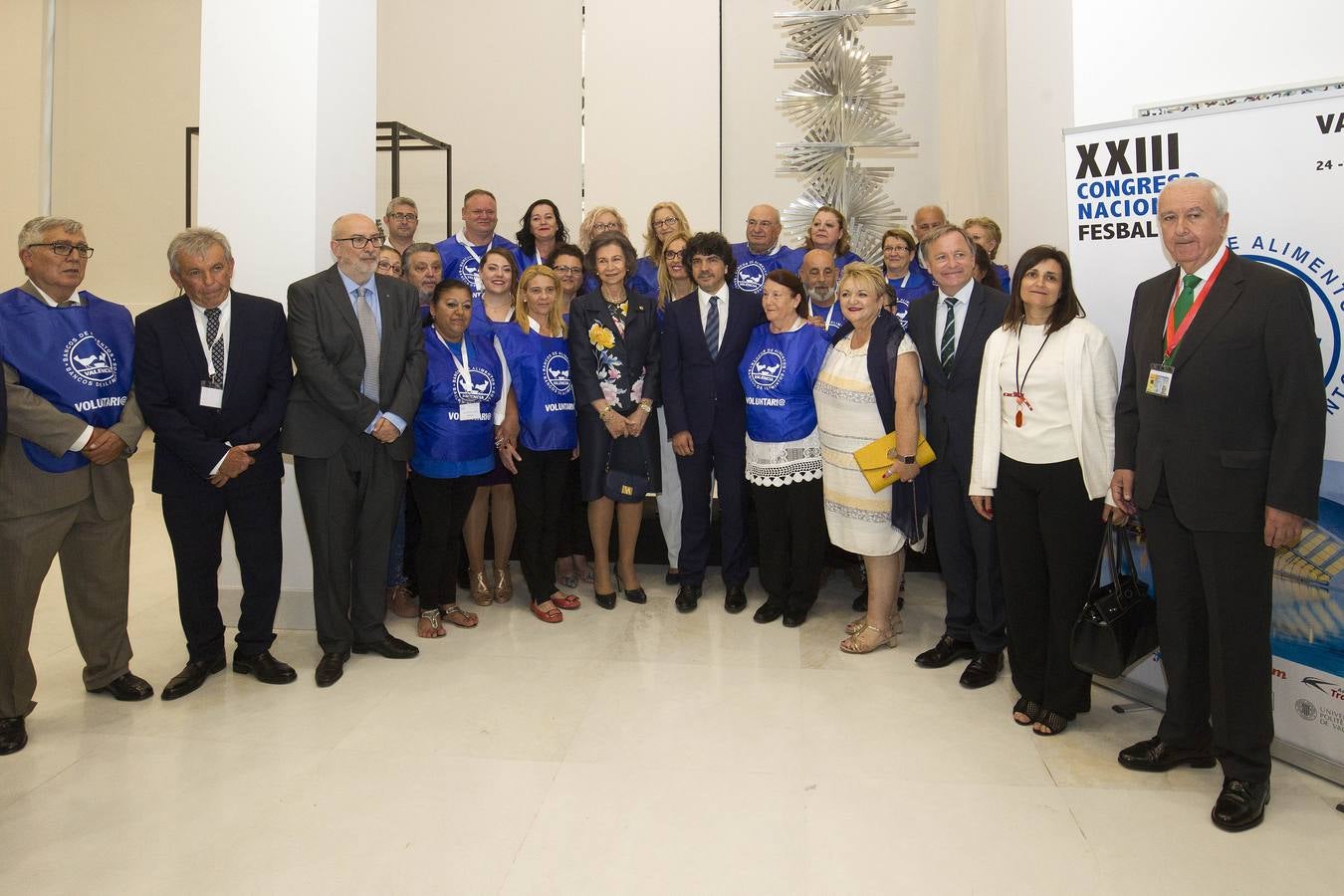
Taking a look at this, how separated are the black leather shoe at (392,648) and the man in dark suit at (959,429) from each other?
2.03m

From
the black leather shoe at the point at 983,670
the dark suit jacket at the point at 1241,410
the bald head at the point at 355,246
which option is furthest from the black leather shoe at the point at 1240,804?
the bald head at the point at 355,246

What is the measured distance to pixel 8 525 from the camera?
2.98 metres

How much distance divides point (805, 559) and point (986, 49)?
4167 mm

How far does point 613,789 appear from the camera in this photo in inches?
104

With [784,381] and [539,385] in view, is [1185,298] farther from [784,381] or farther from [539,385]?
[539,385]

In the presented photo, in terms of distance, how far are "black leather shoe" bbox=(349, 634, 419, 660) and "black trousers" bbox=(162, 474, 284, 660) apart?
0.39 meters

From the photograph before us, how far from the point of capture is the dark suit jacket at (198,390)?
10.5 feet

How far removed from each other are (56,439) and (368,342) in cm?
107

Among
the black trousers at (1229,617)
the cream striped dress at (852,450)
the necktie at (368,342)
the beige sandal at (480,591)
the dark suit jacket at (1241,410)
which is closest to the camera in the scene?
the dark suit jacket at (1241,410)

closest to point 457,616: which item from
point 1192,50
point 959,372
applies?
point 959,372

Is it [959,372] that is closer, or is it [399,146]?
[959,372]

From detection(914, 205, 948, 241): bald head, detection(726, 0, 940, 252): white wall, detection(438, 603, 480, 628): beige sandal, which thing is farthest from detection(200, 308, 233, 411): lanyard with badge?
detection(726, 0, 940, 252): white wall

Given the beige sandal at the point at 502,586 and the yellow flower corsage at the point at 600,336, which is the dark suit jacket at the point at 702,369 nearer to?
the yellow flower corsage at the point at 600,336

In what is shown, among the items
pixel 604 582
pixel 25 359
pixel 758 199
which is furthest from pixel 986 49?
pixel 25 359
